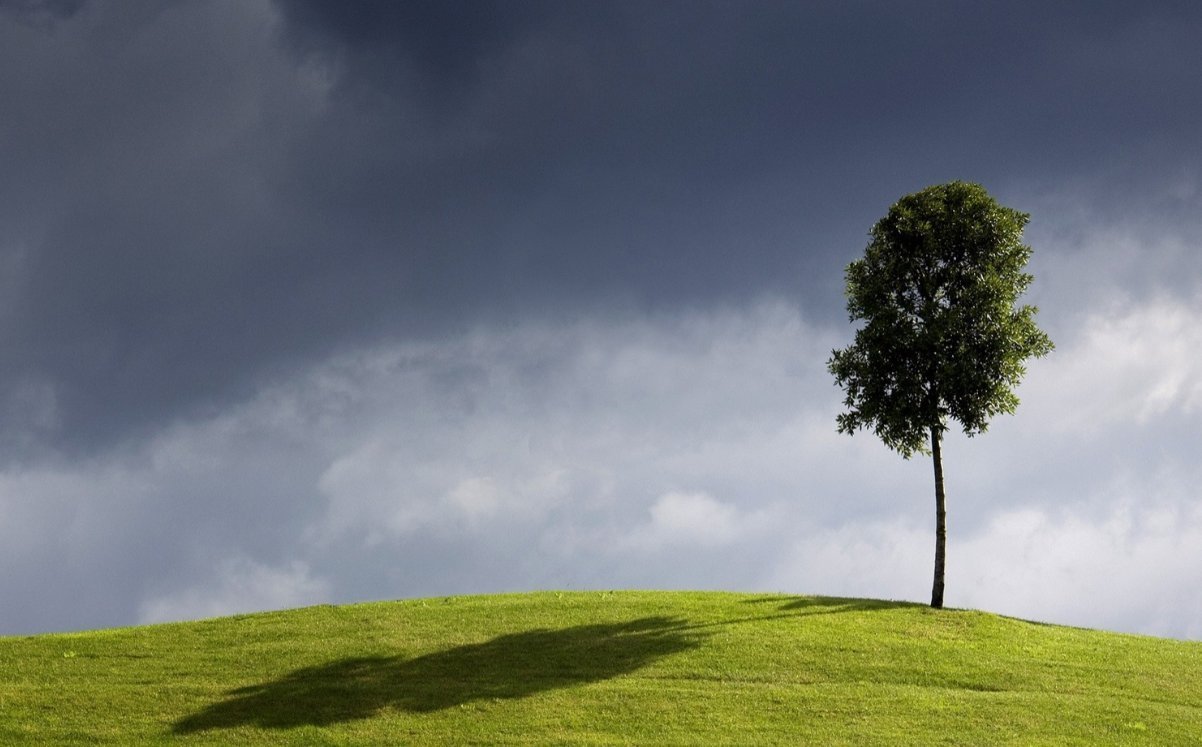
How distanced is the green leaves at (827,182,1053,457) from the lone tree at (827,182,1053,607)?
0.19ft

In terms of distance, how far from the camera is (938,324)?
52625 millimetres

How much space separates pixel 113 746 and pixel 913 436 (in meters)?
41.9

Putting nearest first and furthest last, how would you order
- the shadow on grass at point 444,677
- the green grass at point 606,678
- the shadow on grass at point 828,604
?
the green grass at point 606,678 < the shadow on grass at point 444,677 < the shadow on grass at point 828,604

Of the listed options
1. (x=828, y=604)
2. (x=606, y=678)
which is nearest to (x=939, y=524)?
(x=828, y=604)

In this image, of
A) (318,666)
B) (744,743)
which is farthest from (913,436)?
(318,666)

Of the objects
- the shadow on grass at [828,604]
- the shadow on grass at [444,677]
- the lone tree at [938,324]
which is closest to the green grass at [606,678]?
the shadow on grass at [444,677]

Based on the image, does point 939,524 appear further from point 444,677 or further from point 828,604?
point 444,677

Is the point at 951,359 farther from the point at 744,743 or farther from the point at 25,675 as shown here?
the point at 25,675

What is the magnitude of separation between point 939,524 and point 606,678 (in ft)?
80.1

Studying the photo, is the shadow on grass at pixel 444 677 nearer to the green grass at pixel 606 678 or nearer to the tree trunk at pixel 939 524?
the green grass at pixel 606 678

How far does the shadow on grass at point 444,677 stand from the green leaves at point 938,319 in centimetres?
1905

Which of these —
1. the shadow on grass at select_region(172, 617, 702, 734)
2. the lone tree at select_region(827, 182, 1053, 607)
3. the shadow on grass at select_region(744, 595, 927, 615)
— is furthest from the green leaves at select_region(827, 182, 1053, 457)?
the shadow on grass at select_region(172, 617, 702, 734)

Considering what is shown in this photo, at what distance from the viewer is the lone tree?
52812 mm

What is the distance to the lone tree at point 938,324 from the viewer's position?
52812mm
